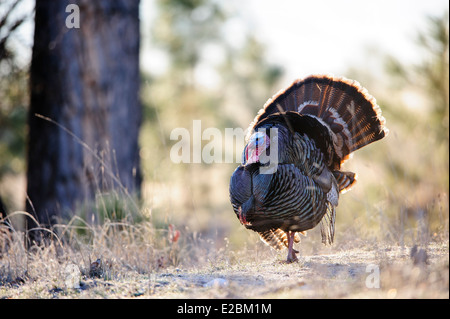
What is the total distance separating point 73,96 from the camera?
21.6ft

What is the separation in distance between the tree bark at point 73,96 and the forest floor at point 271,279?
8.03ft

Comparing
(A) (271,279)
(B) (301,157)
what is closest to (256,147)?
(B) (301,157)

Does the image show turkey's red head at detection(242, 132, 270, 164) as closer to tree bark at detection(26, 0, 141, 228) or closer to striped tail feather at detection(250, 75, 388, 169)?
striped tail feather at detection(250, 75, 388, 169)

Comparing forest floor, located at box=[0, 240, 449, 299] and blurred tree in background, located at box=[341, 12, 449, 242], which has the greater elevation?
blurred tree in background, located at box=[341, 12, 449, 242]

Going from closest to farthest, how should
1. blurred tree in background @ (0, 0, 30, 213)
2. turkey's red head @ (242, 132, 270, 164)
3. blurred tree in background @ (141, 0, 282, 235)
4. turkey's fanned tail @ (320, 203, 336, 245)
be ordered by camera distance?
turkey's red head @ (242, 132, 270, 164) → turkey's fanned tail @ (320, 203, 336, 245) → blurred tree in background @ (0, 0, 30, 213) → blurred tree in background @ (141, 0, 282, 235)

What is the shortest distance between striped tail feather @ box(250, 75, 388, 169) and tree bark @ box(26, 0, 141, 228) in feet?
8.96

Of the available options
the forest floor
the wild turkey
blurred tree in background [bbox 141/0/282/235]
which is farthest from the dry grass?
blurred tree in background [bbox 141/0/282/235]

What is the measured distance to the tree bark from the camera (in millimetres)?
6523

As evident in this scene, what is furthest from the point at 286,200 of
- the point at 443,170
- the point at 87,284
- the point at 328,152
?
the point at 443,170

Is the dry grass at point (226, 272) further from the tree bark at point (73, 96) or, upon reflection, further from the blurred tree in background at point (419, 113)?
the blurred tree in background at point (419, 113)

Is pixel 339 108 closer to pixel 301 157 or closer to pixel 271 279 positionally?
pixel 301 157

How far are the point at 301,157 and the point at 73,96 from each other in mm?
3642

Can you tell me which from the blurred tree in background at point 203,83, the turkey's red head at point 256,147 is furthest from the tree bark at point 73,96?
the blurred tree in background at point 203,83
